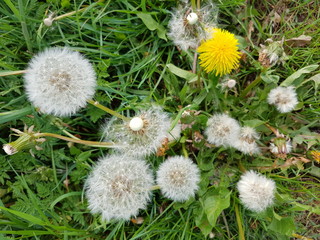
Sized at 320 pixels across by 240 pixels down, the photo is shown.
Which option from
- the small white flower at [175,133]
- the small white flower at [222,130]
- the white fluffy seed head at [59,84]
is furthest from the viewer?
the small white flower at [175,133]

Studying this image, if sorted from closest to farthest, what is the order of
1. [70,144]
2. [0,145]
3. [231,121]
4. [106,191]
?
[106,191]
[231,121]
[70,144]
[0,145]

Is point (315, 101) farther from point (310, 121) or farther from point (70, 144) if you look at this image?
point (70, 144)

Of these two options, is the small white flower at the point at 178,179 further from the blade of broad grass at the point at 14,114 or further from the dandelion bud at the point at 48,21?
the dandelion bud at the point at 48,21

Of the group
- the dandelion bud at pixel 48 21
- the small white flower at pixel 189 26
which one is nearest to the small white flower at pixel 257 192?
the small white flower at pixel 189 26

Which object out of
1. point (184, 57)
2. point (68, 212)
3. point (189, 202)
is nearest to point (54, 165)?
point (68, 212)

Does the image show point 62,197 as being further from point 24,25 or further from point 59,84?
point 24,25

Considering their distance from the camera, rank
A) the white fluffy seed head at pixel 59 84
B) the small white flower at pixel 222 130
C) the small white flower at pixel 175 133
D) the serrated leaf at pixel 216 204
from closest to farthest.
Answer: the white fluffy seed head at pixel 59 84
the serrated leaf at pixel 216 204
the small white flower at pixel 222 130
the small white flower at pixel 175 133

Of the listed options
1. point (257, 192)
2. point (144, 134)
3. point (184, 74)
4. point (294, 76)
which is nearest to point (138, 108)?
point (144, 134)
